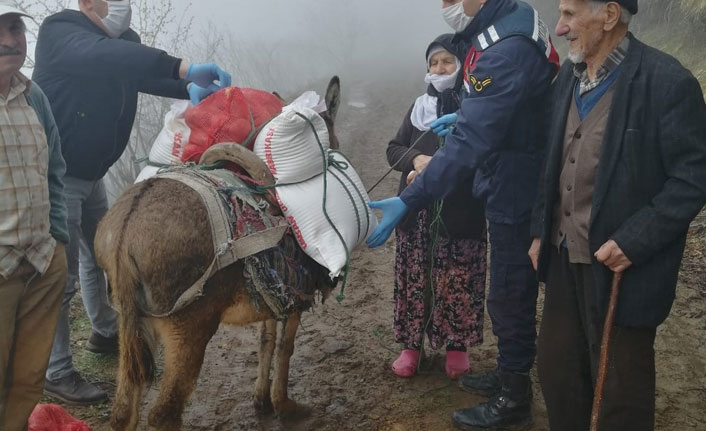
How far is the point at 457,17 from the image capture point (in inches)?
112

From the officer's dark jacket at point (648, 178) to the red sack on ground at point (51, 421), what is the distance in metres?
2.66

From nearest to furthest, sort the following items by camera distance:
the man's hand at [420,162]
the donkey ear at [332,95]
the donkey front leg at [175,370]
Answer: the donkey front leg at [175,370], the man's hand at [420,162], the donkey ear at [332,95]

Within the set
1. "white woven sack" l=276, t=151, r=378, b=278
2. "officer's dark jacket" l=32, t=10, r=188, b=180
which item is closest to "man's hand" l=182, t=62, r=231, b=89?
"officer's dark jacket" l=32, t=10, r=188, b=180

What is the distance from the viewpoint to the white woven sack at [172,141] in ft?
9.67

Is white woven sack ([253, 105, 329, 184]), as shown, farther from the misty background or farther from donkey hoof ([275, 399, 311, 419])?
donkey hoof ([275, 399, 311, 419])

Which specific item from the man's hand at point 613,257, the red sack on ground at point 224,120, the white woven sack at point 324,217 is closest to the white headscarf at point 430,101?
the white woven sack at point 324,217

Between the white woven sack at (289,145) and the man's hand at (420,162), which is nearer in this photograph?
the white woven sack at (289,145)

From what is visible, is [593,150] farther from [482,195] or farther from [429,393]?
[429,393]

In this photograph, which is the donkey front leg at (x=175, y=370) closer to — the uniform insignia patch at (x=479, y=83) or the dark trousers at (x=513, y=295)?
the dark trousers at (x=513, y=295)

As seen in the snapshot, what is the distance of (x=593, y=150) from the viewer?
211cm

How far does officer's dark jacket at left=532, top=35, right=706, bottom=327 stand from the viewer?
6.24 feet

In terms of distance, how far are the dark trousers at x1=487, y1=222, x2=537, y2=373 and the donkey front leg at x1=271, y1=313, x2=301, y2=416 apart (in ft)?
4.02

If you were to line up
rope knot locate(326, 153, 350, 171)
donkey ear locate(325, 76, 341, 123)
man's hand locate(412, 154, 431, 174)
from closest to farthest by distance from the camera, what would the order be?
rope knot locate(326, 153, 350, 171)
man's hand locate(412, 154, 431, 174)
donkey ear locate(325, 76, 341, 123)

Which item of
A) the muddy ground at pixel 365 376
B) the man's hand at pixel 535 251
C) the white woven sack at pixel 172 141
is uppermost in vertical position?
the white woven sack at pixel 172 141
